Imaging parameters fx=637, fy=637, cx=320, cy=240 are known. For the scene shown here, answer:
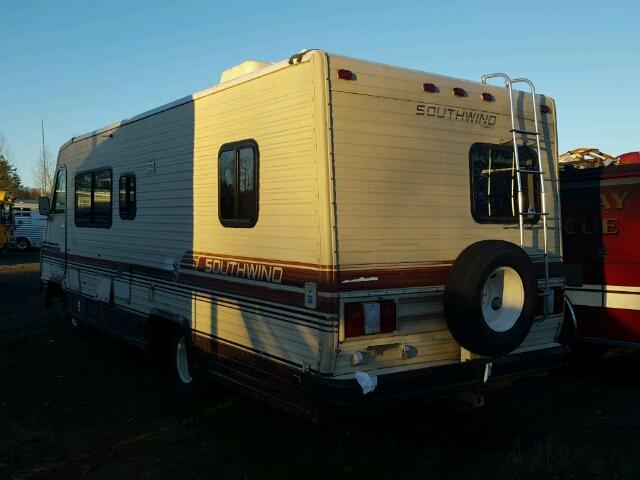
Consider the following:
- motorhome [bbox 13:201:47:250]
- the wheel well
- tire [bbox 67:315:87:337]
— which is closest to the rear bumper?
the wheel well

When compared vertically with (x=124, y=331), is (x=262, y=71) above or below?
above

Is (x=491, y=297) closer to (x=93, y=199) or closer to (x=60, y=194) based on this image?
(x=93, y=199)

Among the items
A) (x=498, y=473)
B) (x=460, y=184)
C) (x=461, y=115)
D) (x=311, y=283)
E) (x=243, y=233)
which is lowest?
(x=498, y=473)

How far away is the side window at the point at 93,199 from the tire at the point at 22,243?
1072 inches

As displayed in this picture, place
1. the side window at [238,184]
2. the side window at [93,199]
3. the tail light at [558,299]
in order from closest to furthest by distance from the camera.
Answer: the side window at [238,184] → the tail light at [558,299] → the side window at [93,199]

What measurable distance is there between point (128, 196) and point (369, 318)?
3.87m

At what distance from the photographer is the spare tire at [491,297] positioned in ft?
15.4

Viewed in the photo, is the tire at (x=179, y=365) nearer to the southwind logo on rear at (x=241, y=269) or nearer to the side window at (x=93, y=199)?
the southwind logo on rear at (x=241, y=269)

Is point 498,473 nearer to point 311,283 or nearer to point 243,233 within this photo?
point 311,283

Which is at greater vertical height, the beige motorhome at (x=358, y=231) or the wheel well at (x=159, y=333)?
the beige motorhome at (x=358, y=231)

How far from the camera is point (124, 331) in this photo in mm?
7535

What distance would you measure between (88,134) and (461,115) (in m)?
5.34

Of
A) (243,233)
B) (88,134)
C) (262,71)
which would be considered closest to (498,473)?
(243,233)

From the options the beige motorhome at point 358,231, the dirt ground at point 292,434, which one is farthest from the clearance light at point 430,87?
the dirt ground at point 292,434
